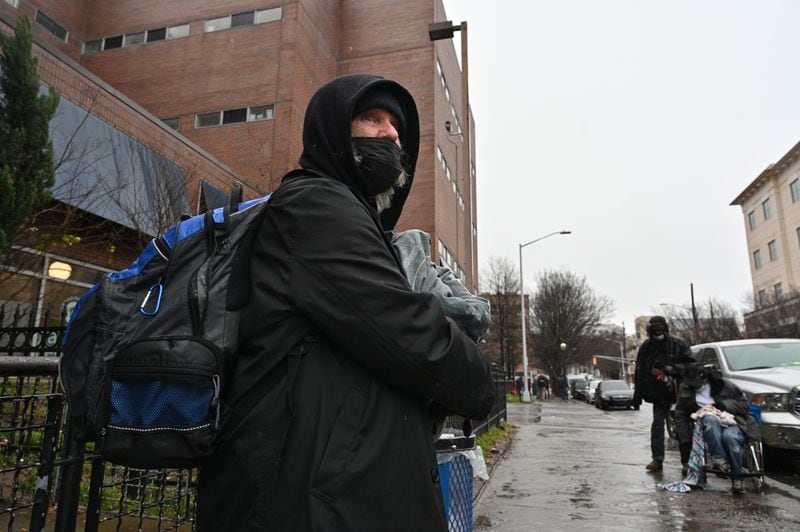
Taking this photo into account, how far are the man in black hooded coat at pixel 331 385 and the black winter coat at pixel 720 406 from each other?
5.99 meters

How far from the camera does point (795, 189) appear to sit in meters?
42.7

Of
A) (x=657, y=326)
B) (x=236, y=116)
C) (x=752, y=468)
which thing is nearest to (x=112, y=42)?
(x=236, y=116)

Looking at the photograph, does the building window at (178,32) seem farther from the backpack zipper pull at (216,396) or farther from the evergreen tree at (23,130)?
the backpack zipper pull at (216,396)

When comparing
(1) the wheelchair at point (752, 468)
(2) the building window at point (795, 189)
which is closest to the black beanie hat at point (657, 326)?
(1) the wheelchair at point (752, 468)

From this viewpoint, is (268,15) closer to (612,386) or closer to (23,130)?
(23,130)

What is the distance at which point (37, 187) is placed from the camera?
6859mm

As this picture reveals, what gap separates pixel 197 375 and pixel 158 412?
0.45 feet

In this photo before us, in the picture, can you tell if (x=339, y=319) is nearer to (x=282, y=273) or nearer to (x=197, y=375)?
(x=282, y=273)

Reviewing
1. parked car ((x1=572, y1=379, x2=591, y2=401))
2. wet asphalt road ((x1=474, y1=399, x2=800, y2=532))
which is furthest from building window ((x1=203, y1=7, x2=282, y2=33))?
parked car ((x1=572, y1=379, x2=591, y2=401))

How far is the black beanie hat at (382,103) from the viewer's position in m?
1.93

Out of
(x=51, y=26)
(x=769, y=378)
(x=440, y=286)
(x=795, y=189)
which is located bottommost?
(x=769, y=378)

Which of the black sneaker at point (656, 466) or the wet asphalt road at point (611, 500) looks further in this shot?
the black sneaker at point (656, 466)

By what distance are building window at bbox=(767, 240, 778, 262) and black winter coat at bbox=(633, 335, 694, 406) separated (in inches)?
1871

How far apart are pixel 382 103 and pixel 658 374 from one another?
6.65m
